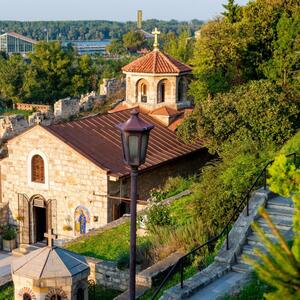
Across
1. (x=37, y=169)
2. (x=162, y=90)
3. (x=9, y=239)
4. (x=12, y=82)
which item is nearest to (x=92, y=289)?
(x=9, y=239)

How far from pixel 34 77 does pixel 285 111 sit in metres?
39.0

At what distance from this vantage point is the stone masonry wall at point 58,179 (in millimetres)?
22062

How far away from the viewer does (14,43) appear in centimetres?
18338

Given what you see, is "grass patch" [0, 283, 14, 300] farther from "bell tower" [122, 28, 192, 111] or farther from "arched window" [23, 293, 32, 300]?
"bell tower" [122, 28, 192, 111]

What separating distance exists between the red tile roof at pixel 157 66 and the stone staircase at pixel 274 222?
15.1 m

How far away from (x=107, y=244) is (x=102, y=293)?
2995mm

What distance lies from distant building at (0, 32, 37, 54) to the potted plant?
160m

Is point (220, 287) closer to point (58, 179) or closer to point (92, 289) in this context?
point (92, 289)

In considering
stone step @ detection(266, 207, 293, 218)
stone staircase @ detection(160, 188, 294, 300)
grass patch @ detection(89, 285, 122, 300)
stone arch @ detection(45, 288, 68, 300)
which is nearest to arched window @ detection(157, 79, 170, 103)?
grass patch @ detection(89, 285, 122, 300)

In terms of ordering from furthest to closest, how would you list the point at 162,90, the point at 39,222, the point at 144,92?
the point at 144,92, the point at 162,90, the point at 39,222

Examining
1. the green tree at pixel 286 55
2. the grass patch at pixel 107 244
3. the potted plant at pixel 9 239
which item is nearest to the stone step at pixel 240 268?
the grass patch at pixel 107 244

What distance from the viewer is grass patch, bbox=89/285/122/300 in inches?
550

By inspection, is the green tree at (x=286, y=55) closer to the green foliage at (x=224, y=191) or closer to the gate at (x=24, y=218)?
the gate at (x=24, y=218)

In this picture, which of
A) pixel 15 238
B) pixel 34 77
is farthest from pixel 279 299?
pixel 34 77
